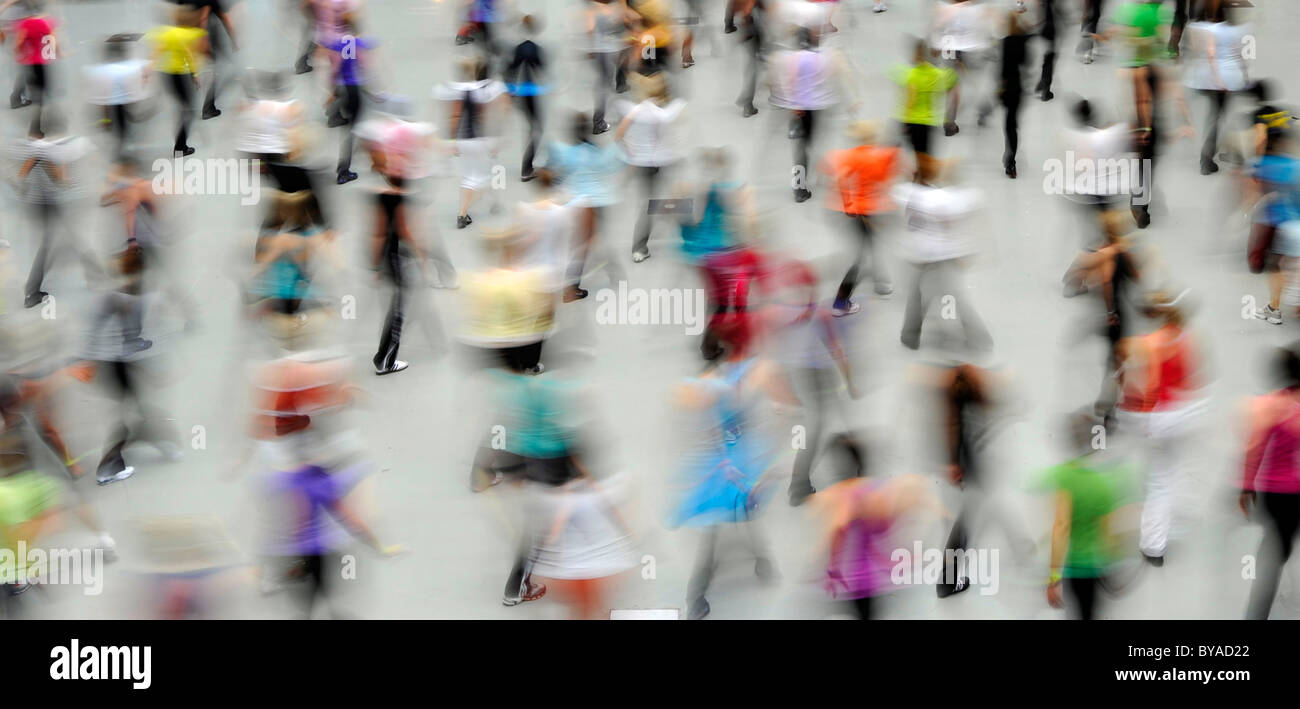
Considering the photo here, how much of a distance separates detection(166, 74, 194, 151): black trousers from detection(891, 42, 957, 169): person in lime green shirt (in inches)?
228

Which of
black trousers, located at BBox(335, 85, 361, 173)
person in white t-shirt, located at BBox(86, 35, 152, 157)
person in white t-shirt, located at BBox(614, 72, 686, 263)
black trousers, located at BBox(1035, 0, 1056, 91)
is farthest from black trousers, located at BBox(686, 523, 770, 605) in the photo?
black trousers, located at BBox(1035, 0, 1056, 91)

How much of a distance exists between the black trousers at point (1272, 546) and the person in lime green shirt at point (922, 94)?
5.05 m

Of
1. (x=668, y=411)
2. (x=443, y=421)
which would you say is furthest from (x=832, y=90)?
(x=443, y=421)

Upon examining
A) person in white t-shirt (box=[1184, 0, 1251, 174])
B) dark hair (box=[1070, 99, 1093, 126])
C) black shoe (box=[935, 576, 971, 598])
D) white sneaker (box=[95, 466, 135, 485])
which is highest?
person in white t-shirt (box=[1184, 0, 1251, 174])

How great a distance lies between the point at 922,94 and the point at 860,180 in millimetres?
1874

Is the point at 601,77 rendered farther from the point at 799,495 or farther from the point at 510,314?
the point at 799,495

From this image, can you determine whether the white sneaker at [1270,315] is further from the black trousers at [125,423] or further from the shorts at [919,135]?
the black trousers at [125,423]

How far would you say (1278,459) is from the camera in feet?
24.2

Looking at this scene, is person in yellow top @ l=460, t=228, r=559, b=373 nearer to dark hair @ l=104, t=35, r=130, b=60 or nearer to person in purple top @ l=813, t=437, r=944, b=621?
person in purple top @ l=813, t=437, r=944, b=621

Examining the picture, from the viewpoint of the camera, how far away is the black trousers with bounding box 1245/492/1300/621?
7469mm

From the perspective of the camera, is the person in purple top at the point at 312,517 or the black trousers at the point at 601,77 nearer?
the person in purple top at the point at 312,517

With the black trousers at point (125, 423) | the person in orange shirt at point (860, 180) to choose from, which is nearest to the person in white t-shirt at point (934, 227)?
the person in orange shirt at point (860, 180)

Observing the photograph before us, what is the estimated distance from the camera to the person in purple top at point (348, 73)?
516 inches

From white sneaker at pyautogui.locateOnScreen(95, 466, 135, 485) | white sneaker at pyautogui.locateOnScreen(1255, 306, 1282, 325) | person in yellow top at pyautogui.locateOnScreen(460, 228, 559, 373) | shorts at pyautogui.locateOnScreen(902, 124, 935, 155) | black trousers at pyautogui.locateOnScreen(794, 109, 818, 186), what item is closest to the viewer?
person in yellow top at pyautogui.locateOnScreen(460, 228, 559, 373)
